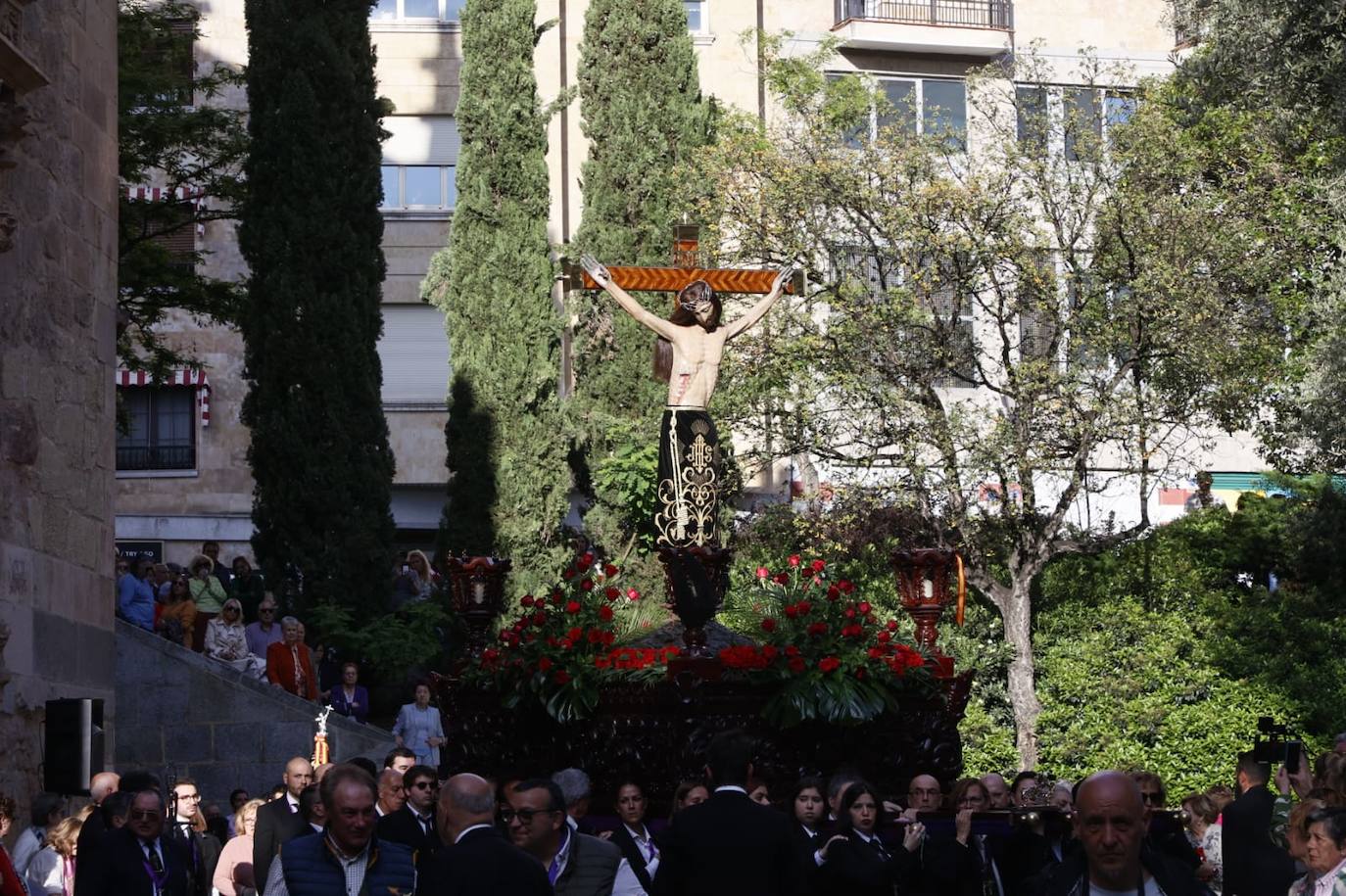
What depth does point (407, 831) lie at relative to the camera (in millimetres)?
10555

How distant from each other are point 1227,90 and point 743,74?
9767 millimetres

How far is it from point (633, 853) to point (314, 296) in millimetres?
17950

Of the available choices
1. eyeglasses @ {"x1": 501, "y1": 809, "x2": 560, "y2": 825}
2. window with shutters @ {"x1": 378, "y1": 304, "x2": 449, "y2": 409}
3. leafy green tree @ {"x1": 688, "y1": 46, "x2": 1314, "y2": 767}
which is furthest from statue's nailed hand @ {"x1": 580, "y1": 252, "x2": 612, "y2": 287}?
window with shutters @ {"x1": 378, "y1": 304, "x2": 449, "y2": 409}

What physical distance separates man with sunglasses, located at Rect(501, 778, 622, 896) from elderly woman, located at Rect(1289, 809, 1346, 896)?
2.69 metres

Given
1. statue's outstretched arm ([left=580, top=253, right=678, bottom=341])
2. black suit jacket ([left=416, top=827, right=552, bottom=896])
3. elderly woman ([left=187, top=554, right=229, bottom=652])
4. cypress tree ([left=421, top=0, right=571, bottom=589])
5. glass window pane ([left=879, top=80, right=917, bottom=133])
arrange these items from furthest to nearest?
glass window pane ([left=879, top=80, right=917, bottom=133])
cypress tree ([left=421, top=0, right=571, bottom=589])
elderly woman ([left=187, top=554, right=229, bottom=652])
statue's outstretched arm ([left=580, top=253, right=678, bottom=341])
black suit jacket ([left=416, top=827, right=552, bottom=896])

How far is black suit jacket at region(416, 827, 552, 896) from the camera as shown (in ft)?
23.7

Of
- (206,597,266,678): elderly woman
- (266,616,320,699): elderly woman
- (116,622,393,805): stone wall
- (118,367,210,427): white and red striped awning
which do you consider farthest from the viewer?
(118,367,210,427): white and red striped awning

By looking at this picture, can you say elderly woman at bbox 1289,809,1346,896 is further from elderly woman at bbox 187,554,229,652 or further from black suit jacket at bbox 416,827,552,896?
elderly woman at bbox 187,554,229,652

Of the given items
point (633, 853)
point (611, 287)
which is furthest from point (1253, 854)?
point (611, 287)

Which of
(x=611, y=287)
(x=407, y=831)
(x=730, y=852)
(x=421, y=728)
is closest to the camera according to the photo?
(x=730, y=852)

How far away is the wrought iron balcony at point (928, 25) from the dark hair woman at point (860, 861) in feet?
82.3

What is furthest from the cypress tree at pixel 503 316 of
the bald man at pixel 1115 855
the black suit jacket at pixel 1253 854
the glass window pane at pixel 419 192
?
the bald man at pixel 1115 855

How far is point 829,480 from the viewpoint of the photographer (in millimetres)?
28828

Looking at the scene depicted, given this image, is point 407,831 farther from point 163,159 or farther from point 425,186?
point 425,186
